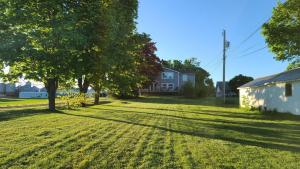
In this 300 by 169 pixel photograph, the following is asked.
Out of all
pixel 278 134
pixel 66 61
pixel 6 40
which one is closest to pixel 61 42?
pixel 66 61

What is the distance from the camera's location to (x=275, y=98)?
23359mm

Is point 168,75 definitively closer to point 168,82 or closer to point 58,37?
point 168,82

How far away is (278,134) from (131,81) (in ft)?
47.8

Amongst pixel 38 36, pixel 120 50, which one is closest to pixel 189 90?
pixel 120 50

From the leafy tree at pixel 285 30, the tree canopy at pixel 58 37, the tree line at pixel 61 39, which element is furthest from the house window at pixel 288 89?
the tree canopy at pixel 58 37

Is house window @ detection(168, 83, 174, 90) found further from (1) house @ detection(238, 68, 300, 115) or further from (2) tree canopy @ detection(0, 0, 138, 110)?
(2) tree canopy @ detection(0, 0, 138, 110)

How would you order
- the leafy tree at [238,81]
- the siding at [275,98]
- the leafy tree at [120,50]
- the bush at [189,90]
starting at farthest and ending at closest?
the leafy tree at [238,81] < the bush at [189,90] < the siding at [275,98] < the leafy tree at [120,50]

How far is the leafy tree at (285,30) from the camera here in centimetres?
2606

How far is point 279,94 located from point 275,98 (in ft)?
2.73

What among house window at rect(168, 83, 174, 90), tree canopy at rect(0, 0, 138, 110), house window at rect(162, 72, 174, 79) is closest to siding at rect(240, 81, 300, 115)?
tree canopy at rect(0, 0, 138, 110)

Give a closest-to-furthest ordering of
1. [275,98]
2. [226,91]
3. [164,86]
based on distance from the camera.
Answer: [275,98], [164,86], [226,91]

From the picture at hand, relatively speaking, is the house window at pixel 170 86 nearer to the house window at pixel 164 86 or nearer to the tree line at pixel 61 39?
the house window at pixel 164 86

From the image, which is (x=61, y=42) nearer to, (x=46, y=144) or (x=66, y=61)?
(x=66, y=61)

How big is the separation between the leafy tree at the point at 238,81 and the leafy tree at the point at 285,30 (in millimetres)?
34432
